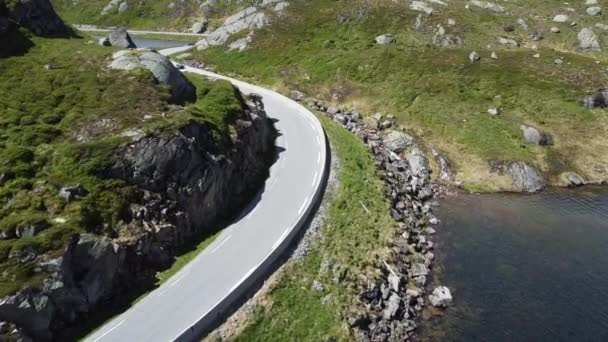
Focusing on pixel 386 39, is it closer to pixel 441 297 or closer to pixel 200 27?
pixel 200 27

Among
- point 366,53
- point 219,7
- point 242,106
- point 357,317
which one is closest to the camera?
point 357,317

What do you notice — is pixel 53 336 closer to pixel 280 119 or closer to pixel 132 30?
pixel 280 119

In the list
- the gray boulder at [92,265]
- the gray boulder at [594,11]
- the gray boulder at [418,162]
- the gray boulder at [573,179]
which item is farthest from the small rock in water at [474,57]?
the gray boulder at [92,265]

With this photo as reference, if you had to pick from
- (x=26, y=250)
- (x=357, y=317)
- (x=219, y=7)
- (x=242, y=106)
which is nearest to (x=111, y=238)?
(x=26, y=250)

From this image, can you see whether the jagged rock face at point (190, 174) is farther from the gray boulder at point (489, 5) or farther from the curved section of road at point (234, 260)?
the gray boulder at point (489, 5)

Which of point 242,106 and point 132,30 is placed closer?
point 242,106

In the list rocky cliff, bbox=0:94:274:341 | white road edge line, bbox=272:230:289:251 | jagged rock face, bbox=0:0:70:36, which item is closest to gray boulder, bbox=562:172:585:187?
rocky cliff, bbox=0:94:274:341

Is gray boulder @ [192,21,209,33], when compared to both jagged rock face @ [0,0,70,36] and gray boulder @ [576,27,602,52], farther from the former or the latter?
gray boulder @ [576,27,602,52]
